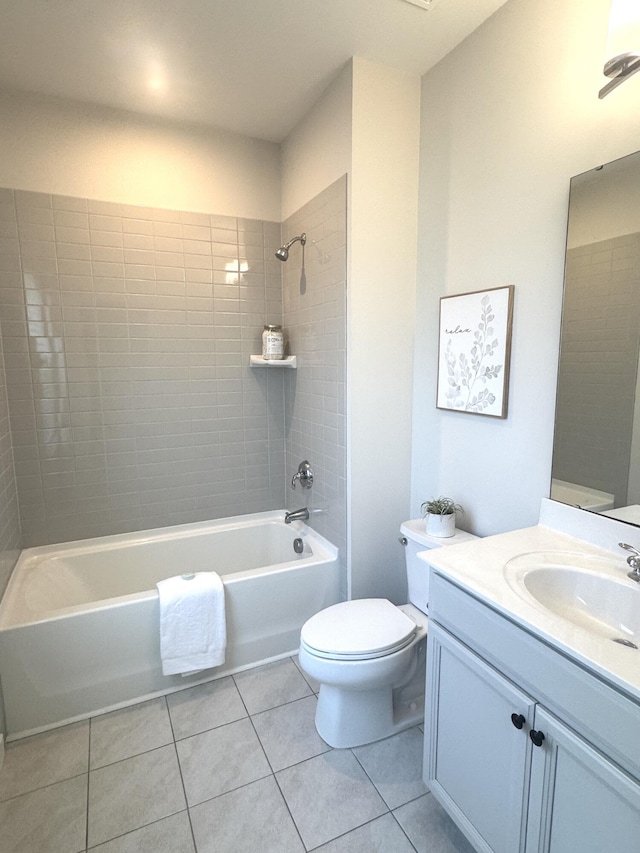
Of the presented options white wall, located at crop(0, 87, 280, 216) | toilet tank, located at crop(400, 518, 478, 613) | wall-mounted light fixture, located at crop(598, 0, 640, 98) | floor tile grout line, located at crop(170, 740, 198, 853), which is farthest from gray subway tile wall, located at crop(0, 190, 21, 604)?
wall-mounted light fixture, located at crop(598, 0, 640, 98)

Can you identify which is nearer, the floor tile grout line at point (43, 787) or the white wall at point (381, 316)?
the floor tile grout line at point (43, 787)

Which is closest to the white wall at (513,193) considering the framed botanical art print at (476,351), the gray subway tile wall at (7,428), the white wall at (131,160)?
the framed botanical art print at (476,351)

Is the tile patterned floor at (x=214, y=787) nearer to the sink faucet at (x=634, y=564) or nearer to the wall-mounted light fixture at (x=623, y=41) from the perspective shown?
the sink faucet at (x=634, y=564)

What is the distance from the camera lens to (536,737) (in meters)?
0.98

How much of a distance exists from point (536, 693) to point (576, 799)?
19 cm

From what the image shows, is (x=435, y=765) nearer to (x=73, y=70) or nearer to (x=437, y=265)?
(x=437, y=265)

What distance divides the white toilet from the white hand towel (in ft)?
1.66

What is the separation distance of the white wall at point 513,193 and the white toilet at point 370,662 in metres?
0.36

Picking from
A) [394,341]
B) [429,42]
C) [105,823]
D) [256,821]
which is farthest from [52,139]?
[256,821]

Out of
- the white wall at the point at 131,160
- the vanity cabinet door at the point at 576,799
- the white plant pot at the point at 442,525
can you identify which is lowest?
the vanity cabinet door at the point at 576,799

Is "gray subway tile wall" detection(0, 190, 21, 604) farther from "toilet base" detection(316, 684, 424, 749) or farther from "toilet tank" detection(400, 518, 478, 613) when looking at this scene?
"toilet tank" detection(400, 518, 478, 613)

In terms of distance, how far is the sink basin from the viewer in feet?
3.73

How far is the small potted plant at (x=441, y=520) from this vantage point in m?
1.83

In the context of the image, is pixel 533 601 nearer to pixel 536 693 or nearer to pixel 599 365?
pixel 536 693
